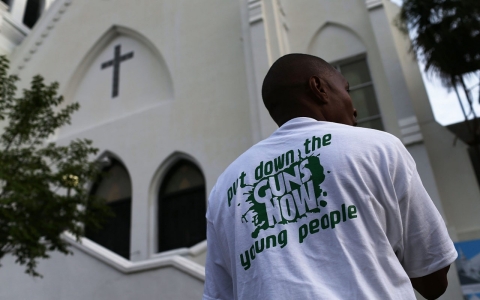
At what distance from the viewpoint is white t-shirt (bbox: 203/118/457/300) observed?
1105mm

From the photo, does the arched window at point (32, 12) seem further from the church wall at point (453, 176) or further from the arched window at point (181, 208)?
the church wall at point (453, 176)

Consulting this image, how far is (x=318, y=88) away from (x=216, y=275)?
0.72 m

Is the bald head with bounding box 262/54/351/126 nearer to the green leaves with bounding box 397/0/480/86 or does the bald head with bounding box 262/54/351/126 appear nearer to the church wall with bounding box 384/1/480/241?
the church wall with bounding box 384/1/480/241

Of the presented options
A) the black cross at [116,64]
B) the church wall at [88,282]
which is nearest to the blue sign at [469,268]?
the church wall at [88,282]

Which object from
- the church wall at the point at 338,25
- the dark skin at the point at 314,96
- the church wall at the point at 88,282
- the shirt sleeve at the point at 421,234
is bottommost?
the shirt sleeve at the point at 421,234

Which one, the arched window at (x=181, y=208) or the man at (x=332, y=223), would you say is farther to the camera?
the arched window at (x=181, y=208)

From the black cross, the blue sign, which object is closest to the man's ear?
the blue sign

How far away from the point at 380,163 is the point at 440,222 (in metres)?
0.22

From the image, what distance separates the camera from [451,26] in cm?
830

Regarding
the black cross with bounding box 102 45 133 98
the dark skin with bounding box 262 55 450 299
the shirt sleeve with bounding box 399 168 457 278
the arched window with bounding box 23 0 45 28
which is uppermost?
the arched window with bounding box 23 0 45 28

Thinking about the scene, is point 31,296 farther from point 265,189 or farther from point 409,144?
point 265,189

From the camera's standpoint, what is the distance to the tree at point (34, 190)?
21.0 ft

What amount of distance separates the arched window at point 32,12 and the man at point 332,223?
2032cm

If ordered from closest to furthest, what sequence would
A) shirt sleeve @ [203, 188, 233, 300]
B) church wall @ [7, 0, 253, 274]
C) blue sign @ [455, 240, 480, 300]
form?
1. shirt sleeve @ [203, 188, 233, 300]
2. blue sign @ [455, 240, 480, 300]
3. church wall @ [7, 0, 253, 274]
